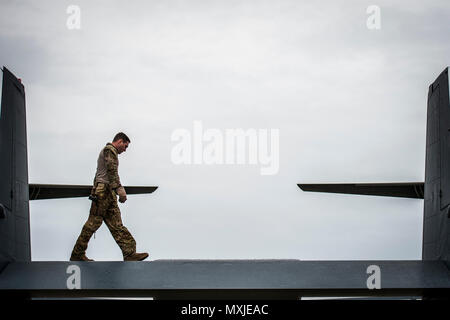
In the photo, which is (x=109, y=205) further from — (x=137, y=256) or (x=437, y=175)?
(x=437, y=175)

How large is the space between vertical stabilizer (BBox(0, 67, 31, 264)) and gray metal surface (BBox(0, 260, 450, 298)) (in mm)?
860

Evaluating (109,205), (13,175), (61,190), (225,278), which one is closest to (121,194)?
(109,205)

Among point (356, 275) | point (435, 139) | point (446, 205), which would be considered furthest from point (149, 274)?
point (435, 139)

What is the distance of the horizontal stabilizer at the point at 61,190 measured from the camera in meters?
11.3

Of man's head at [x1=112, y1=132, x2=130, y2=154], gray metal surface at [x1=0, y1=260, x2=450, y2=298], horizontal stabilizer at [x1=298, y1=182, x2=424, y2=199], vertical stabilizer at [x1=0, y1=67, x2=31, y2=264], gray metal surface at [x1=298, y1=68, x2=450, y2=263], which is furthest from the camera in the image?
horizontal stabilizer at [x1=298, y1=182, x2=424, y2=199]

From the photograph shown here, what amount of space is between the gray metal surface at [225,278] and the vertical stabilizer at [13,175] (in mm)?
860

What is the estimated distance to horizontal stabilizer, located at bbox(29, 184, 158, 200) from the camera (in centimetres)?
1129

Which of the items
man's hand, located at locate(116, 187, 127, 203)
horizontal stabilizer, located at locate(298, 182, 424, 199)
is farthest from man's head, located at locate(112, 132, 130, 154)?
horizontal stabilizer, located at locate(298, 182, 424, 199)

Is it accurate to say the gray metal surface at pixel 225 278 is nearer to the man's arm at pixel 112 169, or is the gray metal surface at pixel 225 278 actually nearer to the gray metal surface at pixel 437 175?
the gray metal surface at pixel 437 175

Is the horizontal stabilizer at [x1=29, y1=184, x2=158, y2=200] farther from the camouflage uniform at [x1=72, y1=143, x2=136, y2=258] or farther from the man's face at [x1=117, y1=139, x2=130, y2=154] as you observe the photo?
the man's face at [x1=117, y1=139, x2=130, y2=154]

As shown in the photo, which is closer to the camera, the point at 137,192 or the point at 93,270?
the point at 93,270
